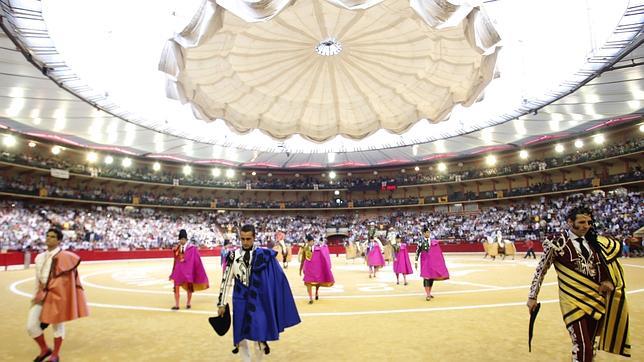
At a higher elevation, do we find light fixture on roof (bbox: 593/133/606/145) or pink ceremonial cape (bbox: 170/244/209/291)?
light fixture on roof (bbox: 593/133/606/145)

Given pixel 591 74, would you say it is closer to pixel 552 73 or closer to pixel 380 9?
pixel 552 73

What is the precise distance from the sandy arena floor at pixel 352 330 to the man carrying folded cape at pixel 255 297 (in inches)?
31.2

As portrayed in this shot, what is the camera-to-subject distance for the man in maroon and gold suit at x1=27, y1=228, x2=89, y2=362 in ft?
16.8

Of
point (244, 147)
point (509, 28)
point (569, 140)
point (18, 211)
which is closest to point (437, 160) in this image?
point (569, 140)

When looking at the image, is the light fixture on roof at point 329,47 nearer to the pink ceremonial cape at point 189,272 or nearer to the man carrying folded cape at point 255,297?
the pink ceremonial cape at point 189,272

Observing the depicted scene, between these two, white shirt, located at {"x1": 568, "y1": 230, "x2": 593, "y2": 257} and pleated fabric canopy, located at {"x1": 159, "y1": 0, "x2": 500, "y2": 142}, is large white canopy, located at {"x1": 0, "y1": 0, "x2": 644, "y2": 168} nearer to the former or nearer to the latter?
pleated fabric canopy, located at {"x1": 159, "y1": 0, "x2": 500, "y2": 142}

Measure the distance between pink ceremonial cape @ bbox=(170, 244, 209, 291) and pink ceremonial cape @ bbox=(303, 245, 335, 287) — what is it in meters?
2.66

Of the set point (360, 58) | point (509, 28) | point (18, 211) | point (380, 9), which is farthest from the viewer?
point (18, 211)

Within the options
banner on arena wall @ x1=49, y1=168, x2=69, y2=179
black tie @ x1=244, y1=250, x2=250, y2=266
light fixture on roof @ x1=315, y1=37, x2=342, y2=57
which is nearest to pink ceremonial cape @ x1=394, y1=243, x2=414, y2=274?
black tie @ x1=244, y1=250, x2=250, y2=266

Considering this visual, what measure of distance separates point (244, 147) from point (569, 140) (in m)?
31.6

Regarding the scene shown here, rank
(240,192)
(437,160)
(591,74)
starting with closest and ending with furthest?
(591,74) < (437,160) < (240,192)

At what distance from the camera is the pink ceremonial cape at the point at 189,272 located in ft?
30.3

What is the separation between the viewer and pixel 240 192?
163 feet

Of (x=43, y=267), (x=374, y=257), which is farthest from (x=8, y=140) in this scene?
(x=43, y=267)
